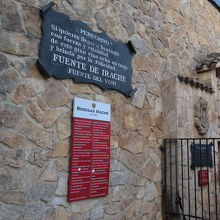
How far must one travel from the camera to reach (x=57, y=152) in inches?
97.7

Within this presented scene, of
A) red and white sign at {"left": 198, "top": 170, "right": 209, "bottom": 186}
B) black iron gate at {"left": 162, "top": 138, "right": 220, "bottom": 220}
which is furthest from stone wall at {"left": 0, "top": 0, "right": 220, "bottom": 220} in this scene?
red and white sign at {"left": 198, "top": 170, "right": 209, "bottom": 186}

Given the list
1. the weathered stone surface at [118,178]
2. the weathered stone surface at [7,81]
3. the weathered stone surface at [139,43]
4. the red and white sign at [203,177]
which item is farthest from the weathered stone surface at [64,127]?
the red and white sign at [203,177]

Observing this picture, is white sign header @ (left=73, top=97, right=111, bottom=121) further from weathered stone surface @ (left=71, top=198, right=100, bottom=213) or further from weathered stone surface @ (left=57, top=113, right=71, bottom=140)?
weathered stone surface @ (left=71, top=198, right=100, bottom=213)

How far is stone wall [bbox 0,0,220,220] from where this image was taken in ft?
7.23

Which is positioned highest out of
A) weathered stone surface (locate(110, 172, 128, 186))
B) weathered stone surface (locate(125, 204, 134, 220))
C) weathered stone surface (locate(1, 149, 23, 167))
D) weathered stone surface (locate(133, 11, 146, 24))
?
weathered stone surface (locate(133, 11, 146, 24))

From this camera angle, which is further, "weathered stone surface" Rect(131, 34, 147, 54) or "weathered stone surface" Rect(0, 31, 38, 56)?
"weathered stone surface" Rect(131, 34, 147, 54)

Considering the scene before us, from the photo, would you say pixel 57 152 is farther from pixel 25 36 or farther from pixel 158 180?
pixel 158 180

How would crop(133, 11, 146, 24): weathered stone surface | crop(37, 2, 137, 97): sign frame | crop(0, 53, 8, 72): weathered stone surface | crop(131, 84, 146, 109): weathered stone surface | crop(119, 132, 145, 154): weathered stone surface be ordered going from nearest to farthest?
crop(0, 53, 8, 72): weathered stone surface
crop(37, 2, 137, 97): sign frame
crop(119, 132, 145, 154): weathered stone surface
crop(131, 84, 146, 109): weathered stone surface
crop(133, 11, 146, 24): weathered stone surface

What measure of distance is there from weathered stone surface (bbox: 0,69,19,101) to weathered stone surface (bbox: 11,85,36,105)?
0.05 metres

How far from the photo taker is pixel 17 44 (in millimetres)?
2291

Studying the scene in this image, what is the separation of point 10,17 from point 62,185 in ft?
5.46

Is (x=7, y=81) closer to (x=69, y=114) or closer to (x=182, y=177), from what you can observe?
(x=69, y=114)

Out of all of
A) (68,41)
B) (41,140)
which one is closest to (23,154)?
(41,140)

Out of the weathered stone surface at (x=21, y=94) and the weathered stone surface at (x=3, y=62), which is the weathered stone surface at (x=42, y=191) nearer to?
the weathered stone surface at (x=21, y=94)
